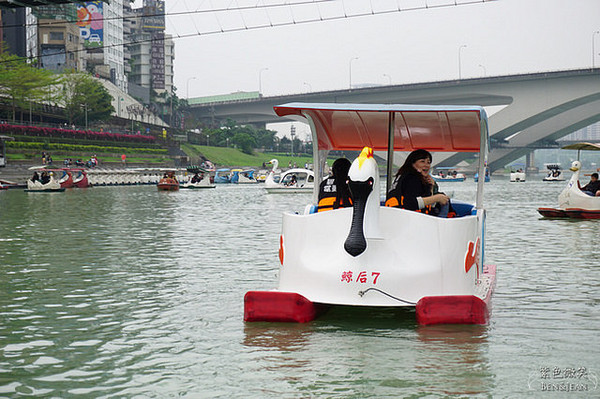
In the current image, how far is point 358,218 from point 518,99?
7890 centimetres

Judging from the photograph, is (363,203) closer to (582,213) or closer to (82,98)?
(582,213)

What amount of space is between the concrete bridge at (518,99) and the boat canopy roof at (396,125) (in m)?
66.9

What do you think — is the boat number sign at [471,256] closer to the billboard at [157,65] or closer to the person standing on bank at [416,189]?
the person standing on bank at [416,189]

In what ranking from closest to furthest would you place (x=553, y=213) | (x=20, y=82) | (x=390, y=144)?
(x=390, y=144) < (x=553, y=213) < (x=20, y=82)

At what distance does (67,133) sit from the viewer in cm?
7738

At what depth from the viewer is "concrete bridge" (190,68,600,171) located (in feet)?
253

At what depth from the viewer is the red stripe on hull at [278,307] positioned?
702 centimetres

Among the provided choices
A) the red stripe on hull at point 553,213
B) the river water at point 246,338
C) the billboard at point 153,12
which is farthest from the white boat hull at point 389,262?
the billboard at point 153,12

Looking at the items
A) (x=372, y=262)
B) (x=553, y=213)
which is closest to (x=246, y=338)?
(x=372, y=262)

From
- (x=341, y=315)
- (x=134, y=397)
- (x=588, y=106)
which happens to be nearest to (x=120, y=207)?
(x=341, y=315)

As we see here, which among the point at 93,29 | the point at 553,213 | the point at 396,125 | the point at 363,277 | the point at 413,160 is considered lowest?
the point at 553,213

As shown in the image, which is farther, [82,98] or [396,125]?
[82,98]

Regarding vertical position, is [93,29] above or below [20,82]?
above

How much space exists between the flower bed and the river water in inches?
2366
